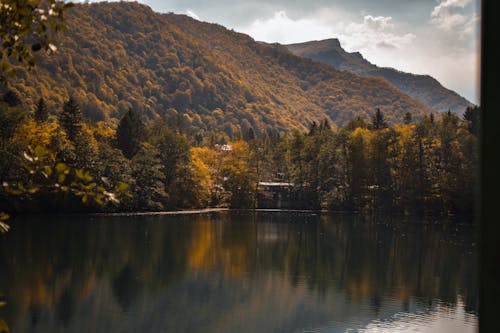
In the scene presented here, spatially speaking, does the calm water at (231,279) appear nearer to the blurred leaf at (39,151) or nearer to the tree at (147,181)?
the tree at (147,181)

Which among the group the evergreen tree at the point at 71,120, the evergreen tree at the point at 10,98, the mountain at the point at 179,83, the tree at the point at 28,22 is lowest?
the tree at the point at 28,22

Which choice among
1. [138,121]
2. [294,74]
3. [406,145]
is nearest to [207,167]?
[138,121]

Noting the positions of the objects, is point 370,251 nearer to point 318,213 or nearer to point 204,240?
point 204,240

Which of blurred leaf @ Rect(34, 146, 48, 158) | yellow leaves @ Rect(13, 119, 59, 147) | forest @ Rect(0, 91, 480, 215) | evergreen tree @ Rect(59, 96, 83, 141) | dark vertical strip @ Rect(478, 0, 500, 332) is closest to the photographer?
dark vertical strip @ Rect(478, 0, 500, 332)

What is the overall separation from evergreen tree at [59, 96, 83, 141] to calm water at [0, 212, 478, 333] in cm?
762

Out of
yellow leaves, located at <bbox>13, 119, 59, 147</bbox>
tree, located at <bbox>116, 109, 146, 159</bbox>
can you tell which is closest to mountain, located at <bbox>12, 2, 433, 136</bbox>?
tree, located at <bbox>116, 109, 146, 159</bbox>

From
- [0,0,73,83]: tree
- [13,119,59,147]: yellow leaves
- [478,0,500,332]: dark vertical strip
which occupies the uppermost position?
[13,119,59,147]: yellow leaves

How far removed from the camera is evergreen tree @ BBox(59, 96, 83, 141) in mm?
35719

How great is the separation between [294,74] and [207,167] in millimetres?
98895

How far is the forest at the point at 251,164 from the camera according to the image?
33.2 meters

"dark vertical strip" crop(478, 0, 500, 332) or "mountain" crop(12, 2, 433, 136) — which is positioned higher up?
"mountain" crop(12, 2, 433, 136)

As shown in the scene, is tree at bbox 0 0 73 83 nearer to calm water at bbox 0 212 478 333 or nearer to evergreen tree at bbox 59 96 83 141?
calm water at bbox 0 212 478 333

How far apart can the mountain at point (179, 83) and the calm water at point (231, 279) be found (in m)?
48.1

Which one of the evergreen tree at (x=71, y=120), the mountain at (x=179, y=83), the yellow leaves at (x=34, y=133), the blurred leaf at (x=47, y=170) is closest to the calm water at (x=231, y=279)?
the yellow leaves at (x=34, y=133)
